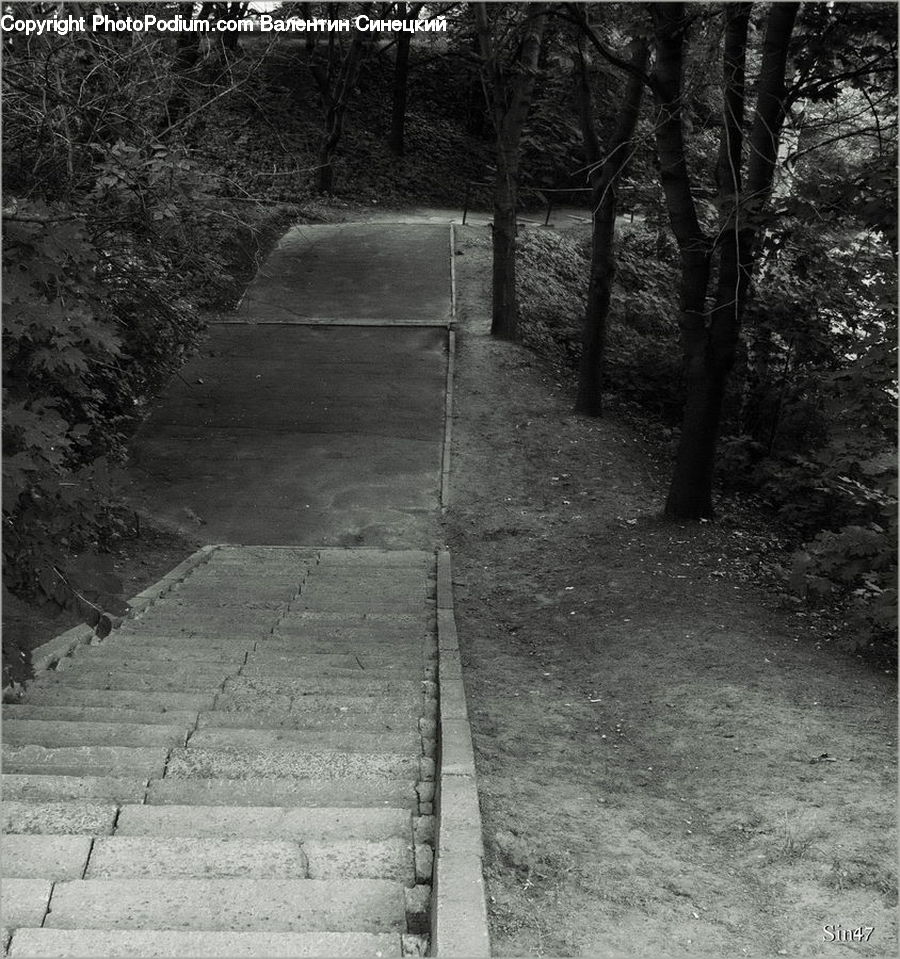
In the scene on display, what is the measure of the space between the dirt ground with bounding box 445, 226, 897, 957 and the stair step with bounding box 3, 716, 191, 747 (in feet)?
5.08

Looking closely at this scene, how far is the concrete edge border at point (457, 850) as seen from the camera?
3.09m

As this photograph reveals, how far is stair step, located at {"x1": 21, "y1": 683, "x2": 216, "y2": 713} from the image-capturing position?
19.4 ft

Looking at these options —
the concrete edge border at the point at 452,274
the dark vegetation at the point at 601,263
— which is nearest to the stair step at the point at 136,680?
the dark vegetation at the point at 601,263

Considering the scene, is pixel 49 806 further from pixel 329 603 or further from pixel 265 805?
pixel 329 603

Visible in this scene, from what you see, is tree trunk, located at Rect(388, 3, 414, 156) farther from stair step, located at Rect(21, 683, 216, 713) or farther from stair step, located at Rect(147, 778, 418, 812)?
stair step, located at Rect(147, 778, 418, 812)

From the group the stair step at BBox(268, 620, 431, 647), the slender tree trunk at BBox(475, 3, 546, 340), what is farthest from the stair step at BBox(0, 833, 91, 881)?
the slender tree trunk at BBox(475, 3, 546, 340)

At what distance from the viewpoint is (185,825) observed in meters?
4.09

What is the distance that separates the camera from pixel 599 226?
51.2ft

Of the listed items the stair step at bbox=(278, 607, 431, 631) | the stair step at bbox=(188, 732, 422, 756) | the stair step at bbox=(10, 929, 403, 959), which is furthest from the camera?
the stair step at bbox=(278, 607, 431, 631)

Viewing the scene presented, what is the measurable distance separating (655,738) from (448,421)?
980cm

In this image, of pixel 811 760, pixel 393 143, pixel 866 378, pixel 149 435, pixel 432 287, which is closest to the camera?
pixel 811 760

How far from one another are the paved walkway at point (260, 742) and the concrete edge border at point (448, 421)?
5.8 inches

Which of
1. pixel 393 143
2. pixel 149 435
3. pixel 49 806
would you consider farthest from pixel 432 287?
pixel 49 806

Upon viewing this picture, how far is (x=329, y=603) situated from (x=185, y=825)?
5.36 meters
